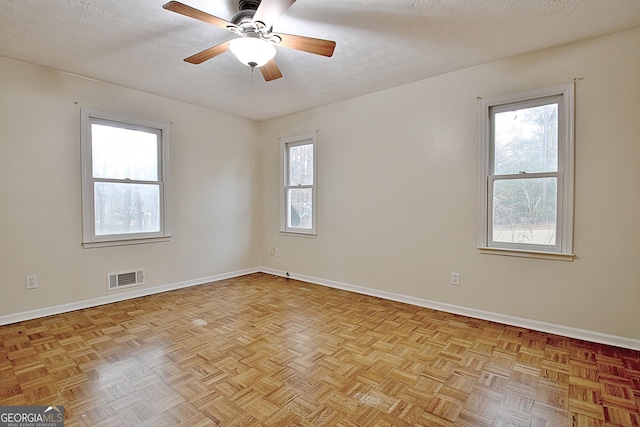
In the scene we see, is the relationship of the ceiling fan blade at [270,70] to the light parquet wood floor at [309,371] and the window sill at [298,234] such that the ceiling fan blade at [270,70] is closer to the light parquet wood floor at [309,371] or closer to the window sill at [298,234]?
the light parquet wood floor at [309,371]

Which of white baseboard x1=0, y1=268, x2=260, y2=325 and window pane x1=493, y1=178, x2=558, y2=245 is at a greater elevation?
window pane x1=493, y1=178, x2=558, y2=245

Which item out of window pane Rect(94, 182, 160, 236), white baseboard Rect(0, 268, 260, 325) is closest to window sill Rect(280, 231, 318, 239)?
white baseboard Rect(0, 268, 260, 325)

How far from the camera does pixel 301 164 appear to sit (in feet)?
15.3

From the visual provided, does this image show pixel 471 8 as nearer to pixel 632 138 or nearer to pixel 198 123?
pixel 632 138

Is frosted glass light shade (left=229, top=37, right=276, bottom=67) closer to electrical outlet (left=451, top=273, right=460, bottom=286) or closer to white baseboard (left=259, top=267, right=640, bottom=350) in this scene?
electrical outlet (left=451, top=273, right=460, bottom=286)

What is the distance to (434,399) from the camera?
180 cm

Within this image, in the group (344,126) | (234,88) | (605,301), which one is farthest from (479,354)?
(234,88)

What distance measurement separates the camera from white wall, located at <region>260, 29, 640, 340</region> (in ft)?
8.02

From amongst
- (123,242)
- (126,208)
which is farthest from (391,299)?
(126,208)

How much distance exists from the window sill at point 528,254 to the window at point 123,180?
147 inches

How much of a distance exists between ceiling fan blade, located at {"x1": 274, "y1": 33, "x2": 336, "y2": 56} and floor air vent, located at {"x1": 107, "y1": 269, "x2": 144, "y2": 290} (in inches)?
123

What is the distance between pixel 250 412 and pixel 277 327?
3.81 ft

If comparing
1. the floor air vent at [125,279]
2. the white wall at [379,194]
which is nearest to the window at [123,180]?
the white wall at [379,194]

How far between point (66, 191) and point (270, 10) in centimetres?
288
